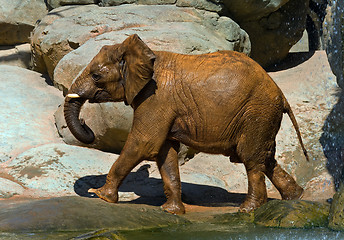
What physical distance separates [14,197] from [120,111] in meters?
2.23

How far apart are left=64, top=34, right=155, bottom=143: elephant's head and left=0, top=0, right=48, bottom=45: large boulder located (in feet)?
23.9

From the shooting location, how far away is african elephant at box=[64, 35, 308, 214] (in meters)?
6.92

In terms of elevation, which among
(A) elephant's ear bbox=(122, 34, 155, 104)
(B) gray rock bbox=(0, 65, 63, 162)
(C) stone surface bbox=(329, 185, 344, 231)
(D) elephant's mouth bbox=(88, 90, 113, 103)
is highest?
(A) elephant's ear bbox=(122, 34, 155, 104)

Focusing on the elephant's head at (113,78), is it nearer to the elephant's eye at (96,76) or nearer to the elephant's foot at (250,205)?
the elephant's eye at (96,76)

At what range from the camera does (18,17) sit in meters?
14.0

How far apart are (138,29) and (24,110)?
2.52 meters

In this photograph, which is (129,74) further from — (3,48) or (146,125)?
(3,48)

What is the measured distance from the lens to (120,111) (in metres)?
9.05

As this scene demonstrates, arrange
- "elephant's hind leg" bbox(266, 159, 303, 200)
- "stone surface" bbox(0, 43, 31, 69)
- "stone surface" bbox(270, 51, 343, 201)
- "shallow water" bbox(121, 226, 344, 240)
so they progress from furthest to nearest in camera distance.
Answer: "stone surface" bbox(0, 43, 31, 69)
"stone surface" bbox(270, 51, 343, 201)
"elephant's hind leg" bbox(266, 159, 303, 200)
"shallow water" bbox(121, 226, 344, 240)

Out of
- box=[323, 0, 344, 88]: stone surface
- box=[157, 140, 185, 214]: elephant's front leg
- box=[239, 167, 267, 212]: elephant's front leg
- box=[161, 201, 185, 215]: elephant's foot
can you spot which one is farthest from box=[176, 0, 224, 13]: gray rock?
box=[161, 201, 185, 215]: elephant's foot

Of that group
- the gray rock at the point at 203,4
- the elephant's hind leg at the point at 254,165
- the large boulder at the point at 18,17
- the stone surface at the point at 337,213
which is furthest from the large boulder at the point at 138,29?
the stone surface at the point at 337,213

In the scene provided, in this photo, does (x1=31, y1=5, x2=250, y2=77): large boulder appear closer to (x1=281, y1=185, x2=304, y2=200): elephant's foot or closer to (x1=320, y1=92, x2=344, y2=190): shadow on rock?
(x1=320, y1=92, x2=344, y2=190): shadow on rock

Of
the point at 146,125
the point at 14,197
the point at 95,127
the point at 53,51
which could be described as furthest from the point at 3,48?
the point at 146,125

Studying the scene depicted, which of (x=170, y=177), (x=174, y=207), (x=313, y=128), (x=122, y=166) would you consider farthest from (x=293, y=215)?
(x=313, y=128)
